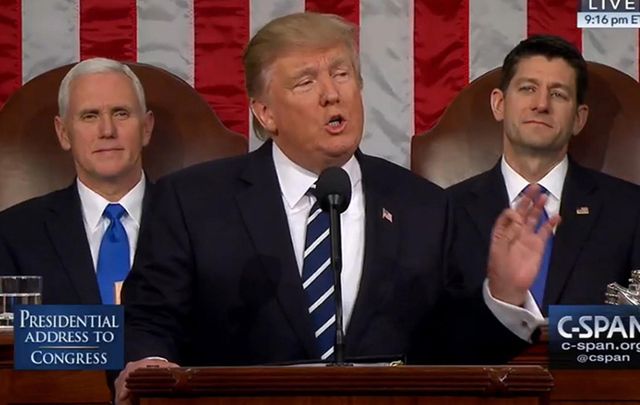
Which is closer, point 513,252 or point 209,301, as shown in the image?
point 513,252

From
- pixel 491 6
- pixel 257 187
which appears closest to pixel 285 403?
pixel 257 187

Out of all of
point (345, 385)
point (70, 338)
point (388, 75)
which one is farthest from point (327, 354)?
point (388, 75)

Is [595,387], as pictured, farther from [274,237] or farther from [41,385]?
[41,385]

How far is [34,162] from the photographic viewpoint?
4.88 m

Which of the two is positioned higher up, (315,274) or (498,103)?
(498,103)

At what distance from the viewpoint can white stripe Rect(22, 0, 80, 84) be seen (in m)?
5.14

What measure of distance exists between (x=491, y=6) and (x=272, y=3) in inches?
28.2

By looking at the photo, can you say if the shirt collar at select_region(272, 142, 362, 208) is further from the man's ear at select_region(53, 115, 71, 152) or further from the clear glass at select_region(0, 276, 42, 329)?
the man's ear at select_region(53, 115, 71, 152)

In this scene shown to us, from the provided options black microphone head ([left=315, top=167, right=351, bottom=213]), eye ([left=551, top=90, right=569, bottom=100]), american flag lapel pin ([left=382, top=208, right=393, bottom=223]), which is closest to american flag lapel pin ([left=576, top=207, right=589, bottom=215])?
eye ([left=551, top=90, right=569, bottom=100])

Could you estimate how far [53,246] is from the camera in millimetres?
4398

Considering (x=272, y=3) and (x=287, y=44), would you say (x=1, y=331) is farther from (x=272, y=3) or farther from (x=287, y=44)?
(x=272, y=3)

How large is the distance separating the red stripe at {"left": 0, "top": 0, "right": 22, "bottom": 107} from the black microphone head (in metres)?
2.47

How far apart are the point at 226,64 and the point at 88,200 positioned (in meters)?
0.83

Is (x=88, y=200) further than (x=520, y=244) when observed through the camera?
Yes
